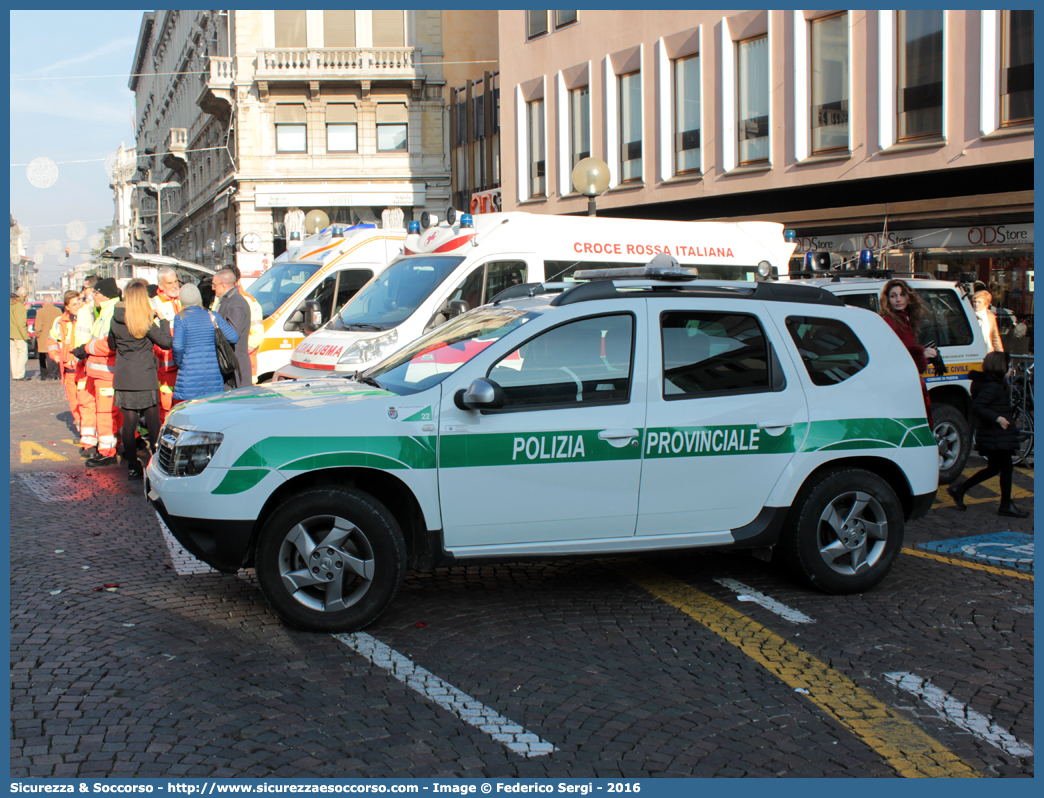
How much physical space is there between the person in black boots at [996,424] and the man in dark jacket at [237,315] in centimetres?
646

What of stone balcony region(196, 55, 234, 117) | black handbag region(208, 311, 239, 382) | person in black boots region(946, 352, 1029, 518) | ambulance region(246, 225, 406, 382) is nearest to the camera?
person in black boots region(946, 352, 1029, 518)

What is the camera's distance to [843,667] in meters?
4.57

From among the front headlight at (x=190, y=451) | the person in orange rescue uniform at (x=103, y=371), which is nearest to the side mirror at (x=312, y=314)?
the person in orange rescue uniform at (x=103, y=371)

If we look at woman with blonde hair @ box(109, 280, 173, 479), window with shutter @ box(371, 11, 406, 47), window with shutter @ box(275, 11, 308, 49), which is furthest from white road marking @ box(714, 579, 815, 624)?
window with shutter @ box(275, 11, 308, 49)

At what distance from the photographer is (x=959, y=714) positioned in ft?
13.3

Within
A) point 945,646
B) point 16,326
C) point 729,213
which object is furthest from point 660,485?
point 16,326

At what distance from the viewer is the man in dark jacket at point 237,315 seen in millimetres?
9406

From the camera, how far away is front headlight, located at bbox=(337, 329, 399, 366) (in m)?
9.45

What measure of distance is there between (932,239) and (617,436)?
1407 cm

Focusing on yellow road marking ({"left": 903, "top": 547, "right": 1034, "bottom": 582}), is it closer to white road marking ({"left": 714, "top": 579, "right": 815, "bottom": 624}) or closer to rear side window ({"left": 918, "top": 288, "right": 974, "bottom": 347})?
white road marking ({"left": 714, "top": 579, "right": 815, "bottom": 624})

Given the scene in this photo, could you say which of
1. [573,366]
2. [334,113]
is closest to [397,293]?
[573,366]

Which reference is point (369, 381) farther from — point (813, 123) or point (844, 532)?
point (813, 123)

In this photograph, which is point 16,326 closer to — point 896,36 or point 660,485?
point 896,36

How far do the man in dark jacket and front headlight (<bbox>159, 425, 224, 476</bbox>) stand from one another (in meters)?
4.29
